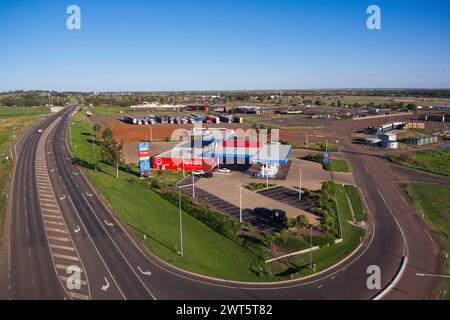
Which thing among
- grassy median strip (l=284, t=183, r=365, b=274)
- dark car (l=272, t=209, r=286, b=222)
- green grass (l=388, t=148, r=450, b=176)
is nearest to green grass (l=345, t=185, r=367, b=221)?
grassy median strip (l=284, t=183, r=365, b=274)

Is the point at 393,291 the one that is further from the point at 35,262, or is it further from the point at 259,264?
the point at 35,262

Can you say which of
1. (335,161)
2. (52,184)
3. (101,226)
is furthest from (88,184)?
(335,161)

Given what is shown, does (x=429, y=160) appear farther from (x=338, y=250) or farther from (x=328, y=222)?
(x=338, y=250)

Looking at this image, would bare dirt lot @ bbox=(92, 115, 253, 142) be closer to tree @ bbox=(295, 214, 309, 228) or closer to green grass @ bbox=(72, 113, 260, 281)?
green grass @ bbox=(72, 113, 260, 281)

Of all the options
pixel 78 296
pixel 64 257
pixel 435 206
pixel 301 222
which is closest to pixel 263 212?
pixel 301 222

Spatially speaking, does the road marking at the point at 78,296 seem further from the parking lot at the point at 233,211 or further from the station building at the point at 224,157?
the station building at the point at 224,157
